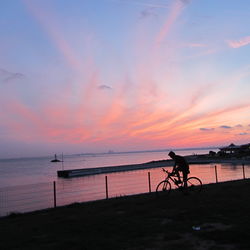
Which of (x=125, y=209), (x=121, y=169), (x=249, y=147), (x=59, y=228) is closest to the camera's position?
(x=59, y=228)

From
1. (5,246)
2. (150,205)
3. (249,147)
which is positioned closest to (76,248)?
(5,246)

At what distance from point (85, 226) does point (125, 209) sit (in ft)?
8.46

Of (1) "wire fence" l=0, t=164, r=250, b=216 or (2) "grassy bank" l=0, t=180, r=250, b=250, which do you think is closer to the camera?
(2) "grassy bank" l=0, t=180, r=250, b=250

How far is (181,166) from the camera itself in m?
12.9

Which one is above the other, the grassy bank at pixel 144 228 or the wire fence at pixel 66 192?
the grassy bank at pixel 144 228

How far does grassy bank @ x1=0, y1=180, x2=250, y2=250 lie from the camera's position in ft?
20.6

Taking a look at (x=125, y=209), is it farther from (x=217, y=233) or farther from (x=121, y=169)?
(x=121, y=169)

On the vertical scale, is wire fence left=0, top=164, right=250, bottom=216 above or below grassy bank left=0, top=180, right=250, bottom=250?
below

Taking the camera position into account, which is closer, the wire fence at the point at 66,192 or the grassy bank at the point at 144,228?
the grassy bank at the point at 144,228

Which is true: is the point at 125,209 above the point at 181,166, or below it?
below

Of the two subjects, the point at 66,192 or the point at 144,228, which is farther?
the point at 66,192

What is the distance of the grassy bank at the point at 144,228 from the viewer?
6.28m

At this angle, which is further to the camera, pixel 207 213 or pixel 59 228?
pixel 207 213

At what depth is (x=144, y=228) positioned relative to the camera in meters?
7.61
